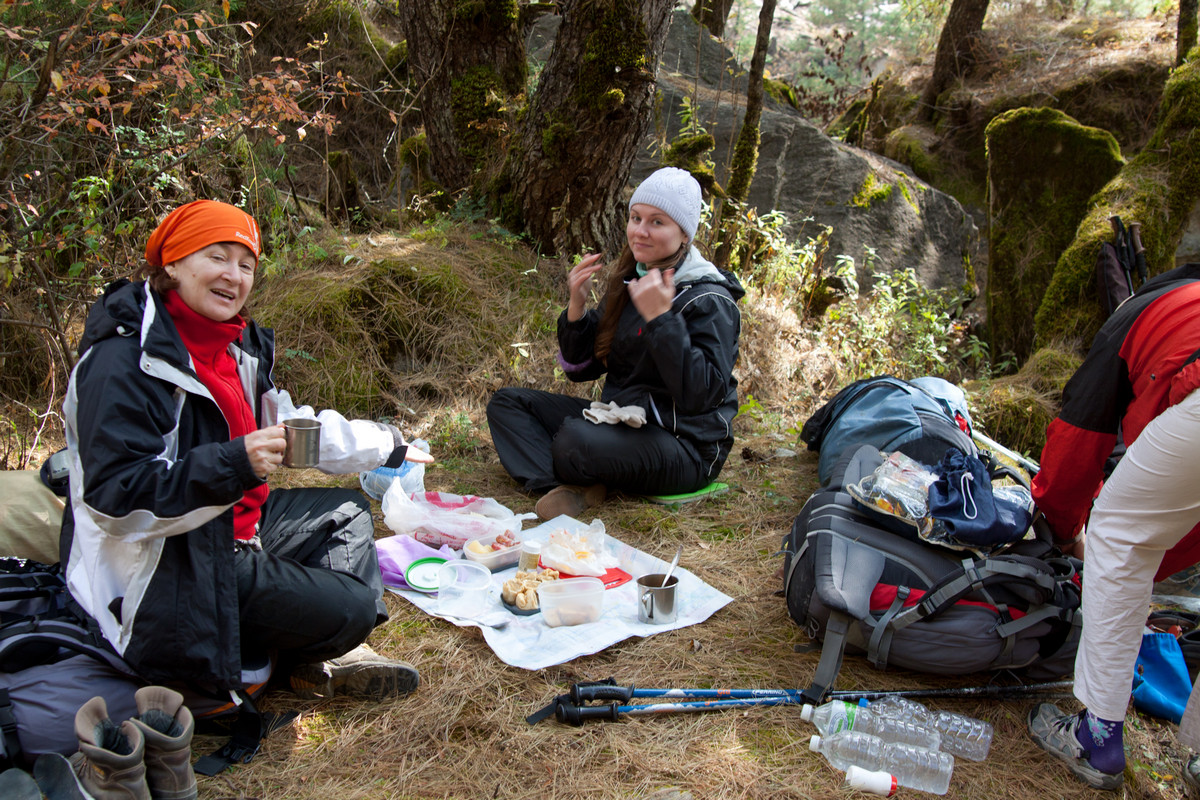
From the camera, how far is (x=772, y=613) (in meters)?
2.81

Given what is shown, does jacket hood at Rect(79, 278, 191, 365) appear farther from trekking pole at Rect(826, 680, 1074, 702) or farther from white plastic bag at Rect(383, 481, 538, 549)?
trekking pole at Rect(826, 680, 1074, 702)

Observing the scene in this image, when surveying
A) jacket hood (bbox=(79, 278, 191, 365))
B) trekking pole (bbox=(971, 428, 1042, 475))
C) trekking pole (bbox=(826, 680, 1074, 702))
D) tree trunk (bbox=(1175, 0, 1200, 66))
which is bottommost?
trekking pole (bbox=(826, 680, 1074, 702))

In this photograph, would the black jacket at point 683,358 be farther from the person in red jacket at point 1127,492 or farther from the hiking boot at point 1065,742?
the hiking boot at point 1065,742

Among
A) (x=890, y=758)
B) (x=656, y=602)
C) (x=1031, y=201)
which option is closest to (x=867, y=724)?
(x=890, y=758)

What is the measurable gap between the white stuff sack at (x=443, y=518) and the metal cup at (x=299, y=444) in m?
1.17

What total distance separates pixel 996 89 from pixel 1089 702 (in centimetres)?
1017

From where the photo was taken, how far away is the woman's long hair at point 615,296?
3547 mm

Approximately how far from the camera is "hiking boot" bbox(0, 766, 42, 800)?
60.6 inches

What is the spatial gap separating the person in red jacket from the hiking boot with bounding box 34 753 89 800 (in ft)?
8.12

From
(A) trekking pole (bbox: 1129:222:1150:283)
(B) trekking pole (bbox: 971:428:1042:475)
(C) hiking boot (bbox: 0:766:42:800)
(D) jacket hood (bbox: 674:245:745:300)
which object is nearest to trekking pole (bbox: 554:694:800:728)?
(C) hiking boot (bbox: 0:766:42:800)

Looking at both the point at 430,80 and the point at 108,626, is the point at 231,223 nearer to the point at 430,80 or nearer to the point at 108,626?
the point at 108,626

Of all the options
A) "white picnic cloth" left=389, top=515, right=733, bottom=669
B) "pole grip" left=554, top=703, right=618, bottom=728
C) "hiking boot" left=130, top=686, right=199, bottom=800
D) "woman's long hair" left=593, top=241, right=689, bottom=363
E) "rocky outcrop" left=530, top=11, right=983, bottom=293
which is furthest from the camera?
"rocky outcrop" left=530, top=11, right=983, bottom=293

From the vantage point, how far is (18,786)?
→ 1557mm

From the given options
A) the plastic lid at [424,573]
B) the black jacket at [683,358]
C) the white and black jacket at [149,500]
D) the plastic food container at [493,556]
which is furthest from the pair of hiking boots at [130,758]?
the black jacket at [683,358]
